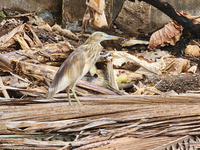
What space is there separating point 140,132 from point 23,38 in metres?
2.99

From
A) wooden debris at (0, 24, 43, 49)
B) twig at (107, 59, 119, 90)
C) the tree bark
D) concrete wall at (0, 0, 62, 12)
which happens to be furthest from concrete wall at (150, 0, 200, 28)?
twig at (107, 59, 119, 90)

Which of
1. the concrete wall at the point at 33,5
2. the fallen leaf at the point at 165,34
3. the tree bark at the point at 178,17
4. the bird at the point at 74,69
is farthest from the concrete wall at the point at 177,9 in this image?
the bird at the point at 74,69

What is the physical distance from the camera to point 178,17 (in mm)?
5414

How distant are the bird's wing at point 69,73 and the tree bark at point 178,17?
3.69m

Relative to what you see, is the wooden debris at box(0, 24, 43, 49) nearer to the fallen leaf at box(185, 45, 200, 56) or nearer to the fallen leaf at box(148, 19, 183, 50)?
the fallen leaf at box(148, 19, 183, 50)

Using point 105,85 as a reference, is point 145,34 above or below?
above

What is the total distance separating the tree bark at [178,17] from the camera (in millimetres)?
5175

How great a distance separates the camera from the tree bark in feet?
17.0

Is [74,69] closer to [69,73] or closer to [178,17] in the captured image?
[69,73]

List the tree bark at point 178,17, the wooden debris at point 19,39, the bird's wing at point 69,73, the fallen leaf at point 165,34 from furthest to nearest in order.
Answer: the fallen leaf at point 165,34 → the tree bark at point 178,17 → the wooden debris at point 19,39 → the bird's wing at point 69,73

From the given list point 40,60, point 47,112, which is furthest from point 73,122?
point 40,60

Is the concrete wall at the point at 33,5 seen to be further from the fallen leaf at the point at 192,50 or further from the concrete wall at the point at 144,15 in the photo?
the fallen leaf at the point at 192,50

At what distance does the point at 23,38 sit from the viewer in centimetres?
388

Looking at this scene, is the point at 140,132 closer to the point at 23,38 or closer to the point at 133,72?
the point at 133,72
